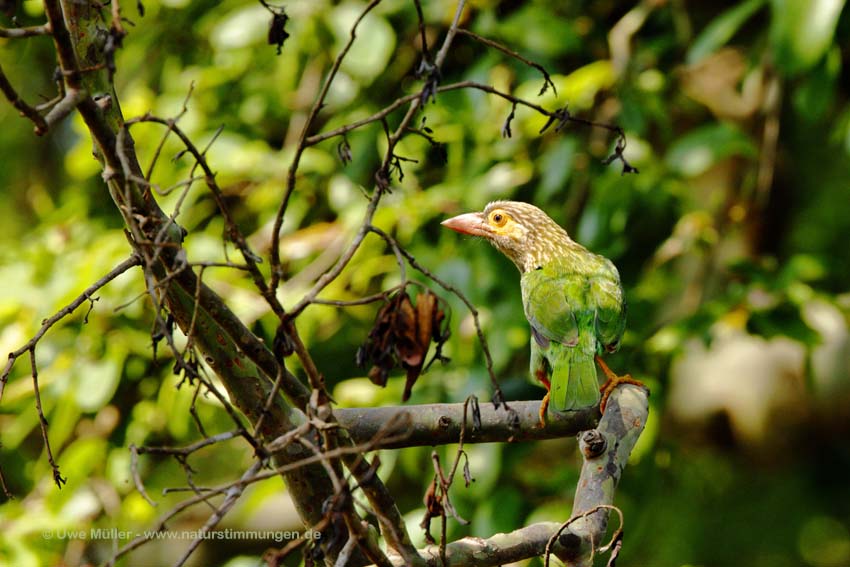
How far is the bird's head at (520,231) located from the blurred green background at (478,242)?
1.93 ft

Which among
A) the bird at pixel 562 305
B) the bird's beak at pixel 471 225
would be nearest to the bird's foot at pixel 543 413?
the bird at pixel 562 305

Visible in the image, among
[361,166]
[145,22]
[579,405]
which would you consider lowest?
[579,405]

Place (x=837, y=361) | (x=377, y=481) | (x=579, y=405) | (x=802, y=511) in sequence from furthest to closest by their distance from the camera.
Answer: (x=802, y=511), (x=837, y=361), (x=579, y=405), (x=377, y=481)

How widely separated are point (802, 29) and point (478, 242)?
161 centimetres

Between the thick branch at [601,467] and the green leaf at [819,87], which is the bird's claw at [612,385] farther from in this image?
the green leaf at [819,87]

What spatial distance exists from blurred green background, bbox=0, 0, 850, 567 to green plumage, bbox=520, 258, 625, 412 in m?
0.99

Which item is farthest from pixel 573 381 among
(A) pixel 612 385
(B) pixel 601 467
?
(B) pixel 601 467

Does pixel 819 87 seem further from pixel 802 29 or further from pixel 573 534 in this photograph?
pixel 573 534

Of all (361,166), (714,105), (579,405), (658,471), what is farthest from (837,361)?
(579,405)

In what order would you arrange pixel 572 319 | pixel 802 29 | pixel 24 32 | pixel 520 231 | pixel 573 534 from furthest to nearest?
pixel 802 29 < pixel 520 231 < pixel 572 319 < pixel 573 534 < pixel 24 32

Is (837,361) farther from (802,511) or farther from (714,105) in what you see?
(802,511)

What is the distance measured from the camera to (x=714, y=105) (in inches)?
228

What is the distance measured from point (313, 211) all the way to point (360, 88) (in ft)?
2.59

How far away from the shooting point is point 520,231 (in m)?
3.70
